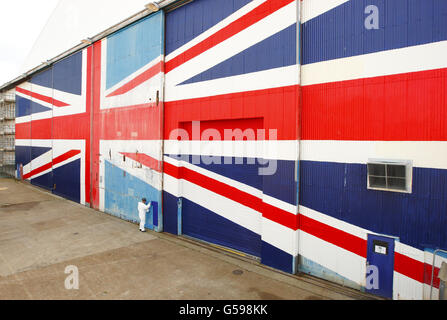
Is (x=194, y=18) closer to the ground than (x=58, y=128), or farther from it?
farther from it

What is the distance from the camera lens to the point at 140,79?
12227 millimetres

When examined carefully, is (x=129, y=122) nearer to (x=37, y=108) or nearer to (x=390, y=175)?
(x=390, y=175)

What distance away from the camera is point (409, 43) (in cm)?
621

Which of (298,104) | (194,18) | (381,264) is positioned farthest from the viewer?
(194,18)

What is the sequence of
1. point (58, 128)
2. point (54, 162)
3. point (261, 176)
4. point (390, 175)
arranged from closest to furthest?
point (390, 175) < point (261, 176) < point (58, 128) < point (54, 162)

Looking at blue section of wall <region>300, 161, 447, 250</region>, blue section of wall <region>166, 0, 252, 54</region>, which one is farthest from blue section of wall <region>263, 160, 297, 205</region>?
blue section of wall <region>166, 0, 252, 54</region>

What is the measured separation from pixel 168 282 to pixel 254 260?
9.15 ft

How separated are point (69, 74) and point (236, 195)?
14.2m

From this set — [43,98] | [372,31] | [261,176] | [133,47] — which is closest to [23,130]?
[43,98]

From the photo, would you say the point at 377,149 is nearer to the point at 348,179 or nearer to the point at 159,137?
the point at 348,179

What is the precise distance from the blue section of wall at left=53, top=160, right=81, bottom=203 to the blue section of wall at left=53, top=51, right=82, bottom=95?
449 cm

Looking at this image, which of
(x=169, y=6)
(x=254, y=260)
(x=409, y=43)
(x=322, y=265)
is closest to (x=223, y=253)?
(x=254, y=260)

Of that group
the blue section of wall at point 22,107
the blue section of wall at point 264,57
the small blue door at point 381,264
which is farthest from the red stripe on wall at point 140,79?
the blue section of wall at point 22,107

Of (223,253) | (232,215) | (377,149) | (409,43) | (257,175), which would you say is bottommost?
(223,253)
